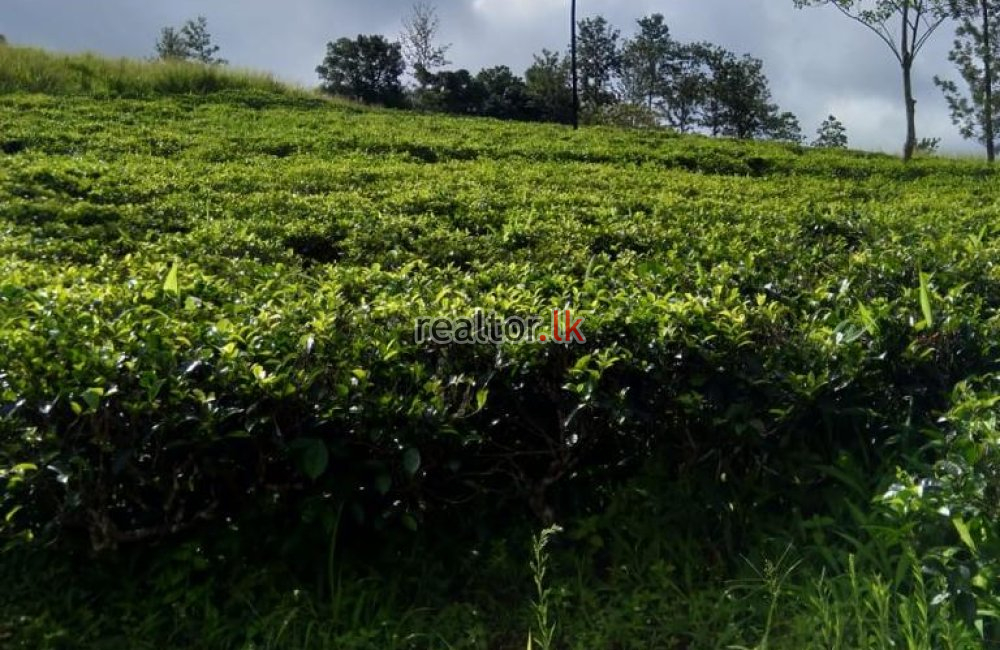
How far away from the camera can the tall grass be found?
12.7m

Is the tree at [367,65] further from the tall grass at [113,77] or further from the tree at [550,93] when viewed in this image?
the tall grass at [113,77]

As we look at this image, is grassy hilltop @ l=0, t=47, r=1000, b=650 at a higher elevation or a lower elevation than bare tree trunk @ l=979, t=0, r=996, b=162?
lower

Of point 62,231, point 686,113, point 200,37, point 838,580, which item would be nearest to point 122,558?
point 838,580

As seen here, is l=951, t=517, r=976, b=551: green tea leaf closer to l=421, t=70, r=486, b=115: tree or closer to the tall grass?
the tall grass

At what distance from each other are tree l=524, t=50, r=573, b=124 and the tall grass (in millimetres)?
14904

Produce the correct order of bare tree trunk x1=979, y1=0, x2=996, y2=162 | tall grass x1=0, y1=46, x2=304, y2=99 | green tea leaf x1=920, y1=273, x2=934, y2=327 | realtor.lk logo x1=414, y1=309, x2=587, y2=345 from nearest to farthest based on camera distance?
realtor.lk logo x1=414, y1=309, x2=587, y2=345, green tea leaf x1=920, y1=273, x2=934, y2=327, tall grass x1=0, y1=46, x2=304, y2=99, bare tree trunk x1=979, y1=0, x2=996, y2=162

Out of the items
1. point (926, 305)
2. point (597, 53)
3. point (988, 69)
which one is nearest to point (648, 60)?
point (597, 53)

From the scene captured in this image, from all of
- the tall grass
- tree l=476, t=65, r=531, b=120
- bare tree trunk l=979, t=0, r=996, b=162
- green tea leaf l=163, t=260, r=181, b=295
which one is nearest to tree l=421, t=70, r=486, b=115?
tree l=476, t=65, r=531, b=120

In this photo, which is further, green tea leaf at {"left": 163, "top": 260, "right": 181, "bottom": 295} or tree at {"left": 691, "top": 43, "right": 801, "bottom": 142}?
tree at {"left": 691, "top": 43, "right": 801, "bottom": 142}

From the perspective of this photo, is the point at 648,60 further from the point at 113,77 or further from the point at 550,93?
the point at 113,77

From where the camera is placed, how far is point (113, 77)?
44.6 ft

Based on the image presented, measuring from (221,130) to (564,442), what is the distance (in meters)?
8.68

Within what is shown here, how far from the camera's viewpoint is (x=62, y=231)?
4680 mm

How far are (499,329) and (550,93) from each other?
28.9 meters
